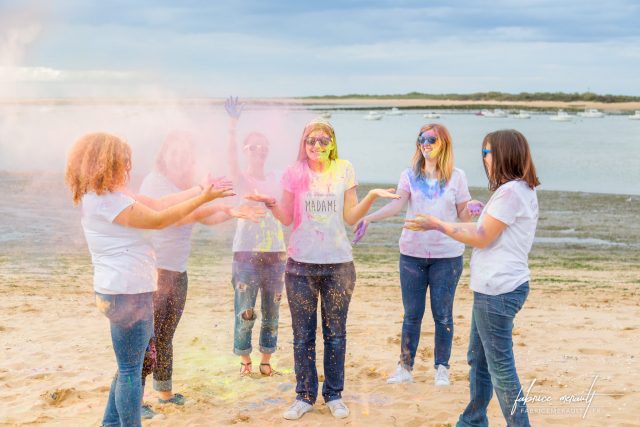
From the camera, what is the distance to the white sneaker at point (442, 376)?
6.16m

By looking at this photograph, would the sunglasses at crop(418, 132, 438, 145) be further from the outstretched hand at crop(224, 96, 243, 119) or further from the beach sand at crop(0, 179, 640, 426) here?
the beach sand at crop(0, 179, 640, 426)

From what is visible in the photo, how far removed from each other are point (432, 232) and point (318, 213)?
1.10 m

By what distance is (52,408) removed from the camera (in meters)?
5.81

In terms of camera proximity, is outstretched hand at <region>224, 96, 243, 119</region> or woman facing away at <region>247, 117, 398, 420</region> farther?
outstretched hand at <region>224, 96, 243, 119</region>

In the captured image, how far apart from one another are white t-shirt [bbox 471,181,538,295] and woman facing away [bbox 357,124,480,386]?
1.40 m

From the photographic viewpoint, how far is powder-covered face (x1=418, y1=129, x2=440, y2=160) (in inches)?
230

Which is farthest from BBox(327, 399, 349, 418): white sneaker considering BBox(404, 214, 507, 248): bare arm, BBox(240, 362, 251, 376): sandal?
BBox(404, 214, 507, 248): bare arm

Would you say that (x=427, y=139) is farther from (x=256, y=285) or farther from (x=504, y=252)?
(x=256, y=285)

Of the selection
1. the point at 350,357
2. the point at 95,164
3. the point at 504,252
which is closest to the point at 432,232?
the point at 504,252

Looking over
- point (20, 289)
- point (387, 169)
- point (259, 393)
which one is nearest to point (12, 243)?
point (20, 289)

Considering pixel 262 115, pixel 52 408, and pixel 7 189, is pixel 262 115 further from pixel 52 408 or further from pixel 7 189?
pixel 7 189

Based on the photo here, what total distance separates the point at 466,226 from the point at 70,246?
1364 cm

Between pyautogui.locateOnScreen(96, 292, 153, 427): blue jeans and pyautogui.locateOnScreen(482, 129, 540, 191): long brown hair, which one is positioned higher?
pyautogui.locateOnScreen(482, 129, 540, 191): long brown hair

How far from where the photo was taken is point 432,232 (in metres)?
5.73
